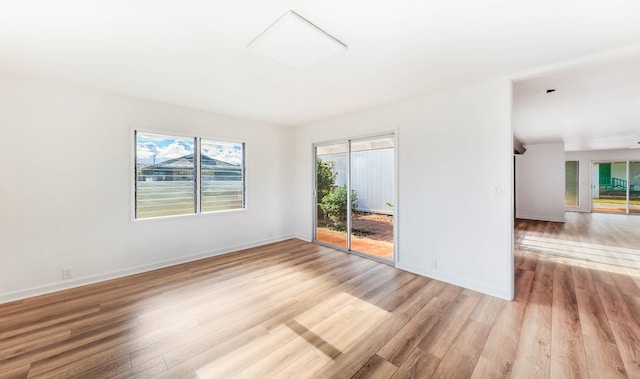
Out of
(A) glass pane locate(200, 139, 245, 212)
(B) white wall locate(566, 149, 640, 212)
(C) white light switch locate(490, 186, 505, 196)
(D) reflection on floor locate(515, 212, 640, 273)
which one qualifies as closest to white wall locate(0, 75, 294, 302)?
(A) glass pane locate(200, 139, 245, 212)

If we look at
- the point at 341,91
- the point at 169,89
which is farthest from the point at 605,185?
the point at 169,89

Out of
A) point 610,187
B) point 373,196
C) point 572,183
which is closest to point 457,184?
point 373,196

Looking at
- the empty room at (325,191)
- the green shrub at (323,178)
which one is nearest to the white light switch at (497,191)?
→ the empty room at (325,191)

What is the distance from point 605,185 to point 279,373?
14.6 meters

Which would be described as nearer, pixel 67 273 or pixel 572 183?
pixel 67 273

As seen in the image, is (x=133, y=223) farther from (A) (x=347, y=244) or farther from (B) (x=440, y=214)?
(B) (x=440, y=214)

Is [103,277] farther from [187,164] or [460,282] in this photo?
[460,282]

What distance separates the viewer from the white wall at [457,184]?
2.73m

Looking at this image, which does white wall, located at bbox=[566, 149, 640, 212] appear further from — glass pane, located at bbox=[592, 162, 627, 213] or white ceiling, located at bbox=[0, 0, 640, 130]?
white ceiling, located at bbox=[0, 0, 640, 130]

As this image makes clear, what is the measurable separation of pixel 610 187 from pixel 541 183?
5.04 m

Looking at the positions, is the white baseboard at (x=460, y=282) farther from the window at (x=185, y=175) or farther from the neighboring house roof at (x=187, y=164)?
the neighboring house roof at (x=187, y=164)

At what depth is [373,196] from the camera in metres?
4.25

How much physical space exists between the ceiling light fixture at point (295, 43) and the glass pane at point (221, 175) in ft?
8.25

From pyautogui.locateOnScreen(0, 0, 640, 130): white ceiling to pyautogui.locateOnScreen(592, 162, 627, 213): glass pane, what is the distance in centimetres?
1146
